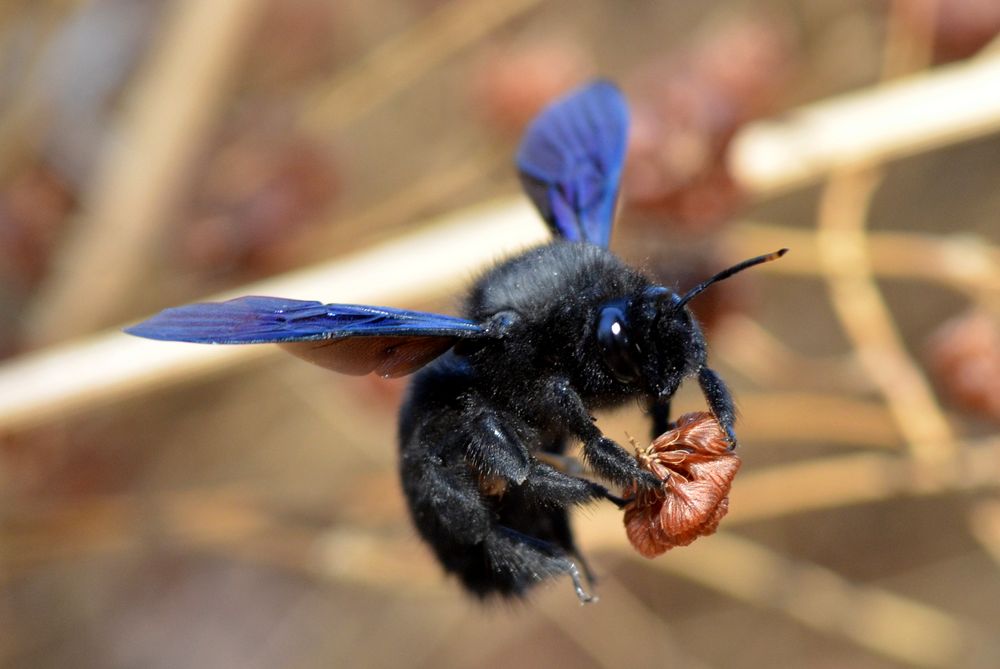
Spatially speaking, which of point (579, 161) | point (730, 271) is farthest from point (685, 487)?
point (579, 161)

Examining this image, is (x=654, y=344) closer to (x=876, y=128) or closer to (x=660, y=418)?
(x=660, y=418)

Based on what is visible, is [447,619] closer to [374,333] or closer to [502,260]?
[502,260]

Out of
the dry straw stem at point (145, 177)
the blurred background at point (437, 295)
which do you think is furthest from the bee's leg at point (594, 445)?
the dry straw stem at point (145, 177)

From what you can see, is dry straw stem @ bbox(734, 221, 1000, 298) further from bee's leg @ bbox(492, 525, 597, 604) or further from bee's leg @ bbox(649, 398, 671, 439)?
bee's leg @ bbox(492, 525, 597, 604)

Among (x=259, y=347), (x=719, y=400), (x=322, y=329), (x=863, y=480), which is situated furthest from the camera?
(x=863, y=480)

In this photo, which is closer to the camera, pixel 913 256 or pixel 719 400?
pixel 719 400

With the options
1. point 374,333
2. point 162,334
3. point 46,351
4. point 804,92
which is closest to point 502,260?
point 374,333
